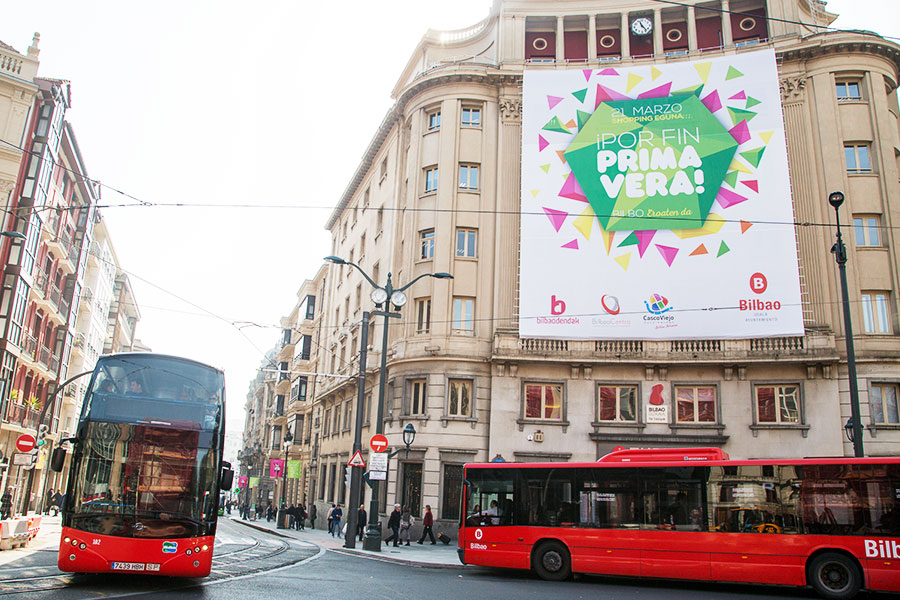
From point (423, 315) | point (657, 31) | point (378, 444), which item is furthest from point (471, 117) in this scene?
point (378, 444)

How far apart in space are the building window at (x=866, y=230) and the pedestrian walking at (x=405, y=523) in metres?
19.7

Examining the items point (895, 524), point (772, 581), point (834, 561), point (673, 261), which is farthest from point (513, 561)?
point (673, 261)

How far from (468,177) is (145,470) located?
22.0 m

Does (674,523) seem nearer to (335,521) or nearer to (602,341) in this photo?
(602,341)

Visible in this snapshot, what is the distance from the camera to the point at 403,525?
25.8 m

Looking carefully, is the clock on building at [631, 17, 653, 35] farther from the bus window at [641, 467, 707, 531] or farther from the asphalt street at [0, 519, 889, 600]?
the asphalt street at [0, 519, 889, 600]

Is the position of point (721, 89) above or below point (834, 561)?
above

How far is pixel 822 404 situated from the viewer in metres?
25.8

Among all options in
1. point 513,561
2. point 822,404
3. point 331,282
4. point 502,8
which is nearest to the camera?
point 513,561

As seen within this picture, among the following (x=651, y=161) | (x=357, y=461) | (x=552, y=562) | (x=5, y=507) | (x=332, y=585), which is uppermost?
(x=651, y=161)

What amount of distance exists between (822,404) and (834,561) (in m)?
13.9

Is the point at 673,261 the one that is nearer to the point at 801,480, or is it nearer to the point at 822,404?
the point at 822,404

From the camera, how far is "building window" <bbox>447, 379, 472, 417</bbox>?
28281 millimetres

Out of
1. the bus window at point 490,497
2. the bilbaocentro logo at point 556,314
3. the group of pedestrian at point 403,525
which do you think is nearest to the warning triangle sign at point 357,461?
the group of pedestrian at point 403,525
